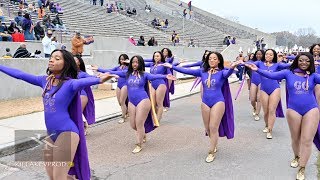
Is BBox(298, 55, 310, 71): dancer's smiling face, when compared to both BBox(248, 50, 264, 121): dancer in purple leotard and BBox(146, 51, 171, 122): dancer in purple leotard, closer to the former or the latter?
BBox(248, 50, 264, 121): dancer in purple leotard

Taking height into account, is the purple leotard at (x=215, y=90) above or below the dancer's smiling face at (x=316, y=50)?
below

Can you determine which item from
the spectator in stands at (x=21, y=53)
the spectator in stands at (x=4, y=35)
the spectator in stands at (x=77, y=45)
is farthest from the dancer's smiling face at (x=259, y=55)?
the spectator in stands at (x=4, y=35)

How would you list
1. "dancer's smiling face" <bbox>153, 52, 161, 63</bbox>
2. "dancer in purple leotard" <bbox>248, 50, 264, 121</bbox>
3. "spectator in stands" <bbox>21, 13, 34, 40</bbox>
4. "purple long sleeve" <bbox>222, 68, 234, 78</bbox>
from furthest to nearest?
"spectator in stands" <bbox>21, 13, 34, 40</bbox>
"dancer in purple leotard" <bbox>248, 50, 264, 121</bbox>
"dancer's smiling face" <bbox>153, 52, 161, 63</bbox>
"purple long sleeve" <bbox>222, 68, 234, 78</bbox>

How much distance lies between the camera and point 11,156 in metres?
7.03

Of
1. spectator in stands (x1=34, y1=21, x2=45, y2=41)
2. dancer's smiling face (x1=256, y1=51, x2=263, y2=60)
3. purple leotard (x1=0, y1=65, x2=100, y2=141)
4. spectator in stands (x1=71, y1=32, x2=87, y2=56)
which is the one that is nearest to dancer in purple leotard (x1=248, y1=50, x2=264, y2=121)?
dancer's smiling face (x1=256, y1=51, x2=263, y2=60)

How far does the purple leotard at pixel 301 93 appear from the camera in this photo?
19.1 ft

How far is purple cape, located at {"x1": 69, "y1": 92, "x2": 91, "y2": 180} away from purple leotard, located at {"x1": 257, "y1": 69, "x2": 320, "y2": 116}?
11.1 ft

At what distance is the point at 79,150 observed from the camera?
443 cm

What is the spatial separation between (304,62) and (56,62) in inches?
150

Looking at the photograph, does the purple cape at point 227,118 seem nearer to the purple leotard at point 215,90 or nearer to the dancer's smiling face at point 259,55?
the purple leotard at point 215,90

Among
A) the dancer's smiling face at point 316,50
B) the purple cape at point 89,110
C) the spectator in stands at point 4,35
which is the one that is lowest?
the purple cape at point 89,110

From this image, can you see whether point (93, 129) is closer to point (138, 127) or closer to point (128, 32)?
point (138, 127)

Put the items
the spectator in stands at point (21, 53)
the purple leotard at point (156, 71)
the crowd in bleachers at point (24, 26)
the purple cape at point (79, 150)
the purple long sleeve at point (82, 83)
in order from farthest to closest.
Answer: the crowd in bleachers at point (24, 26), the spectator in stands at point (21, 53), the purple leotard at point (156, 71), the purple cape at point (79, 150), the purple long sleeve at point (82, 83)

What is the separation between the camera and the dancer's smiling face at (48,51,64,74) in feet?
13.9
